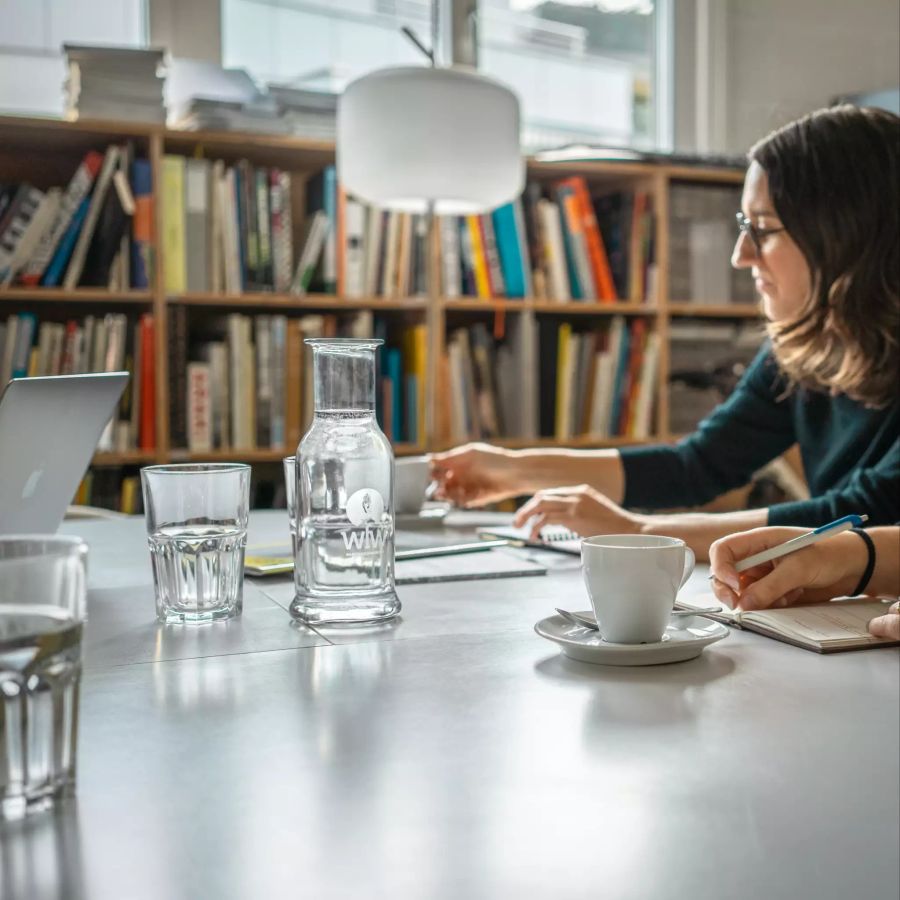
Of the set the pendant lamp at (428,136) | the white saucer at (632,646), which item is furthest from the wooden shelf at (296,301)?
the white saucer at (632,646)

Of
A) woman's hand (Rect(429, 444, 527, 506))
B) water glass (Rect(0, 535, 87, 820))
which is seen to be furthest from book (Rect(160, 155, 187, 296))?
water glass (Rect(0, 535, 87, 820))

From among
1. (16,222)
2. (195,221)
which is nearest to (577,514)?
(195,221)

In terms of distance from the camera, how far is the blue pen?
3.16 ft

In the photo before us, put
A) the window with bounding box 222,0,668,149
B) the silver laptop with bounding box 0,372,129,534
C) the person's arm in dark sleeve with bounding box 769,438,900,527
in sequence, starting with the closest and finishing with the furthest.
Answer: the silver laptop with bounding box 0,372,129,534
the person's arm in dark sleeve with bounding box 769,438,900,527
the window with bounding box 222,0,668,149

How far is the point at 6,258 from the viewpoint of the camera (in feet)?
8.79

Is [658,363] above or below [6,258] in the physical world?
below

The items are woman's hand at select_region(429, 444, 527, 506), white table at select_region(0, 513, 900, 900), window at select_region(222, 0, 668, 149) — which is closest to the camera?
white table at select_region(0, 513, 900, 900)

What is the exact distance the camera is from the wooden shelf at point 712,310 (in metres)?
3.29

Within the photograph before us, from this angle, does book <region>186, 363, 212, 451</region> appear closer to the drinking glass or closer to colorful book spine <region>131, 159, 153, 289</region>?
colorful book spine <region>131, 159, 153, 289</region>

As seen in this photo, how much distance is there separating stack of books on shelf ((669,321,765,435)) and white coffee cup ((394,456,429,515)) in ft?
5.94

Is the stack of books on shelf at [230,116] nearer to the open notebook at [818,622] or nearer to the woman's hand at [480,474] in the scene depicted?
the woman's hand at [480,474]

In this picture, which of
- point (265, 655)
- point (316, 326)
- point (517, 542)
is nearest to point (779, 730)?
point (265, 655)

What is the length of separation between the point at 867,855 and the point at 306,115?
2.68m

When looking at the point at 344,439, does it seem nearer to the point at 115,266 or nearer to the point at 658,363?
the point at 115,266
